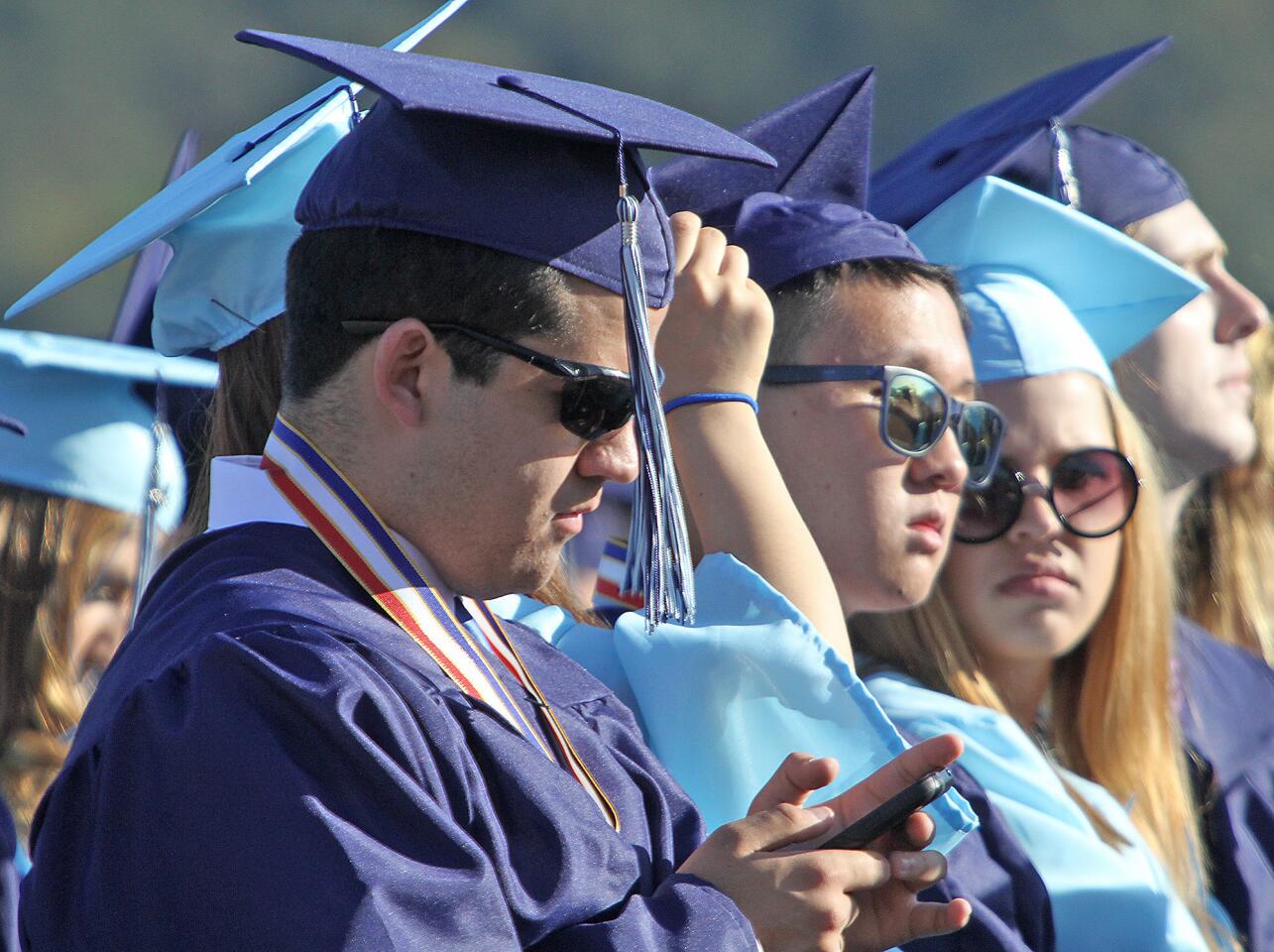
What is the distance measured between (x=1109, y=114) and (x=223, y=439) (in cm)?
580

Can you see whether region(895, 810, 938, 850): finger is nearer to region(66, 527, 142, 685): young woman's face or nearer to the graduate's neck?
the graduate's neck

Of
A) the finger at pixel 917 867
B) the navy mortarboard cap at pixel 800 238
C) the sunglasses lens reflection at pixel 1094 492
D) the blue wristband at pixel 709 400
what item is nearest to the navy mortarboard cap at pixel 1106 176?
the sunglasses lens reflection at pixel 1094 492


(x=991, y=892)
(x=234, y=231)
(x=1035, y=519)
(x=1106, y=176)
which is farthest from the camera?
(x=1106, y=176)

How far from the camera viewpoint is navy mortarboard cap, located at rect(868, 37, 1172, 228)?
321 cm

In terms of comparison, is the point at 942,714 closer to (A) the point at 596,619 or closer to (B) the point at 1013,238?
(A) the point at 596,619

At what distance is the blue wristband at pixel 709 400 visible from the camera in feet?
7.95

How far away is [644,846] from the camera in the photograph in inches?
69.1

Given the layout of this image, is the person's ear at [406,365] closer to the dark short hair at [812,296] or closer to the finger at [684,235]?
the finger at [684,235]

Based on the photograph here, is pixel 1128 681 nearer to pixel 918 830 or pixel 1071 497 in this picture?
pixel 1071 497

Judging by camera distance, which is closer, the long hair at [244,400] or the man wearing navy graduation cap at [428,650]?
the man wearing navy graduation cap at [428,650]

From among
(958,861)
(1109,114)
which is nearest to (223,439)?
(958,861)

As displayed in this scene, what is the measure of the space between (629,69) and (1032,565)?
13.6ft

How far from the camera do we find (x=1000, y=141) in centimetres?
331

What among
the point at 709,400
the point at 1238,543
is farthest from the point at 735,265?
the point at 1238,543
